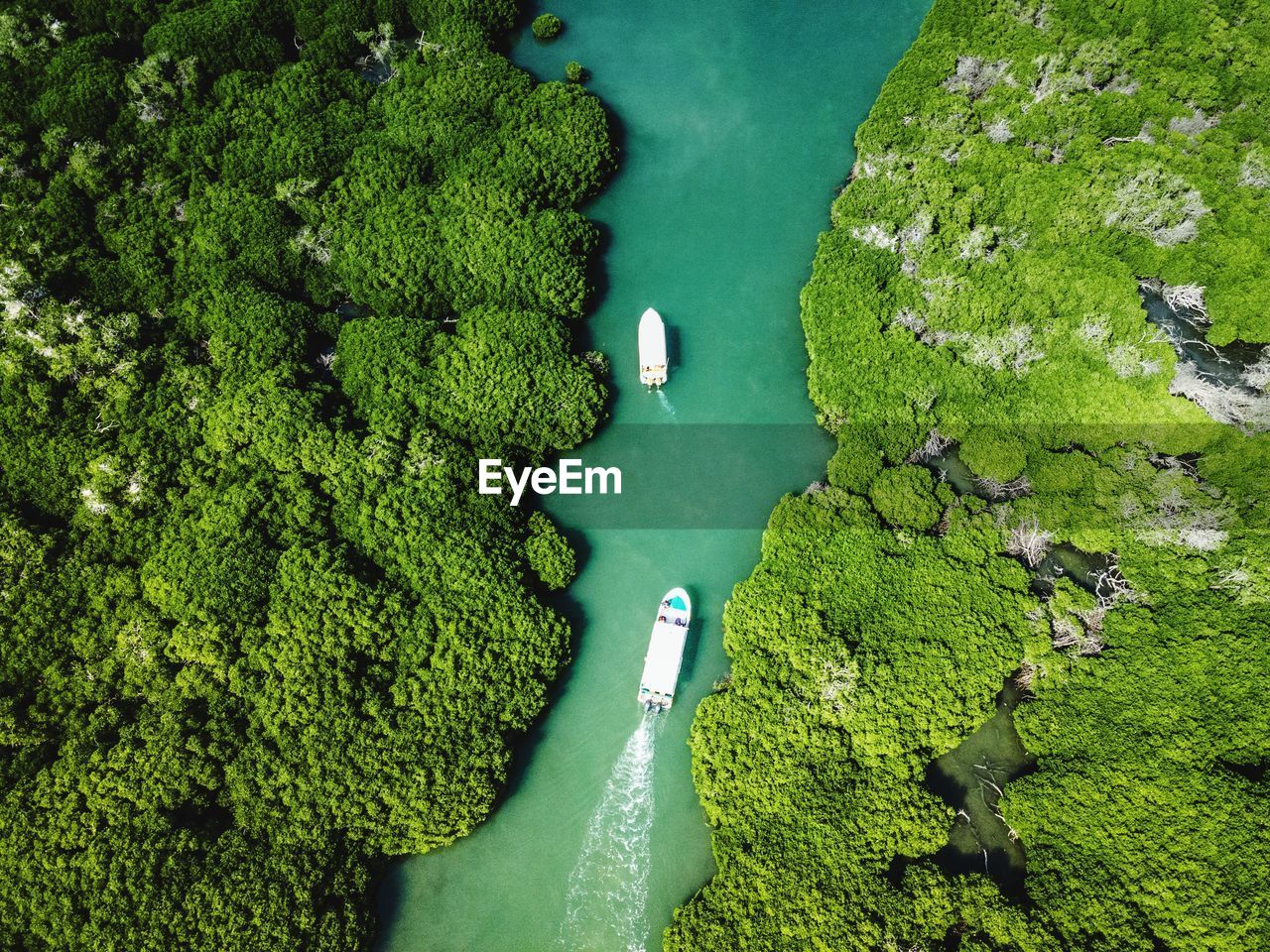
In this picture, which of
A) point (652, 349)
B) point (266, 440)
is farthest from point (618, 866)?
point (266, 440)

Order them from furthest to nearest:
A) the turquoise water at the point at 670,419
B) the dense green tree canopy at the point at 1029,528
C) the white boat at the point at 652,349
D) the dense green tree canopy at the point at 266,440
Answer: the white boat at the point at 652,349
the turquoise water at the point at 670,419
the dense green tree canopy at the point at 1029,528
the dense green tree canopy at the point at 266,440

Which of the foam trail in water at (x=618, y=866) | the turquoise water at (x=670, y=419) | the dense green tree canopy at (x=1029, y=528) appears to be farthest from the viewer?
the turquoise water at (x=670, y=419)

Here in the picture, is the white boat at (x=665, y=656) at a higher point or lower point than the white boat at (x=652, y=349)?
lower

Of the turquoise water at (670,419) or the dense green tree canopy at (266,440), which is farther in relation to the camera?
the turquoise water at (670,419)

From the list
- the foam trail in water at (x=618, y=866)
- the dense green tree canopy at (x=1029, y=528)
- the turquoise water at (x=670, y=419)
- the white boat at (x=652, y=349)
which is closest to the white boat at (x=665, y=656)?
the turquoise water at (x=670, y=419)

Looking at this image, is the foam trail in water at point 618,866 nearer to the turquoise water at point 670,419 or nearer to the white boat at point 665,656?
the turquoise water at point 670,419

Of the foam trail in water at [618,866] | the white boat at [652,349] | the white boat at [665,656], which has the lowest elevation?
the foam trail in water at [618,866]

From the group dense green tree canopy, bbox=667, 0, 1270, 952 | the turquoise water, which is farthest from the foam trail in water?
dense green tree canopy, bbox=667, 0, 1270, 952
